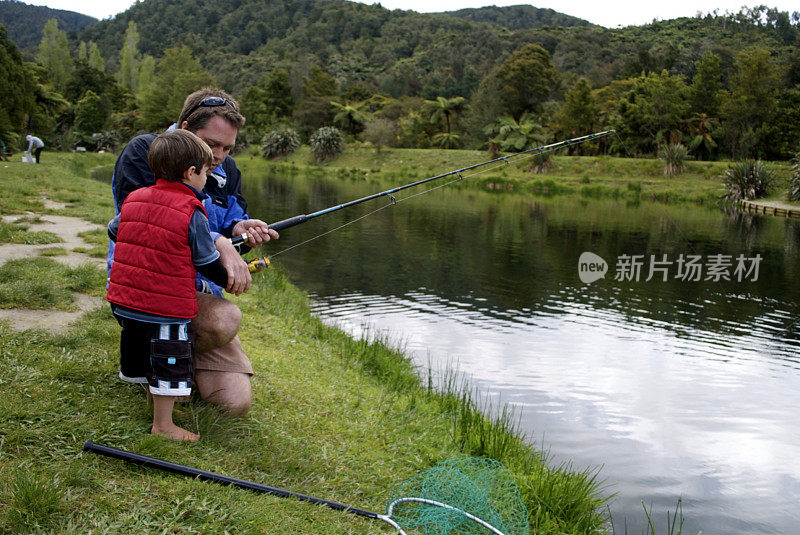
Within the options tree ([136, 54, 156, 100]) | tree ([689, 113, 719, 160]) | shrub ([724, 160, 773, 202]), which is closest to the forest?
tree ([689, 113, 719, 160])

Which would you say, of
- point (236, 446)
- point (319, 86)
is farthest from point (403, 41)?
point (236, 446)

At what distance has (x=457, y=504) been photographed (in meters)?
2.94

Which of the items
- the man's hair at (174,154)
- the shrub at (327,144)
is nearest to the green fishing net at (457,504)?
the man's hair at (174,154)

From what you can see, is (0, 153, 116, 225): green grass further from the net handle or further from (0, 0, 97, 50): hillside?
(0, 0, 97, 50): hillside

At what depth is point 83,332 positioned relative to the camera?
383 centimetres

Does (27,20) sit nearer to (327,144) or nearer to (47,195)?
(327,144)

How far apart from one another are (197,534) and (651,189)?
Answer: 1138 inches

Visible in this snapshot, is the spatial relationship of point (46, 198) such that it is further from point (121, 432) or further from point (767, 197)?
point (767, 197)

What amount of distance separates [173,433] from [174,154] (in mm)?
1206

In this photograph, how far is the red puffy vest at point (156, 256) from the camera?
2662 millimetres

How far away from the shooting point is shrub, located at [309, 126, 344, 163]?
4356 cm

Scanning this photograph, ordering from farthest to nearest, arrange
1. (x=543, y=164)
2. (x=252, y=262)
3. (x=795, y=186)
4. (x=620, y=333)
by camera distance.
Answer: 1. (x=543, y=164)
2. (x=795, y=186)
3. (x=620, y=333)
4. (x=252, y=262)

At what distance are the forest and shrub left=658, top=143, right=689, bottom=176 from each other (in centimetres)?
127

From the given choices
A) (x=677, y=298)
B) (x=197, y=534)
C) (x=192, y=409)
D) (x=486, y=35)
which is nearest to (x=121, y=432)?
(x=192, y=409)
